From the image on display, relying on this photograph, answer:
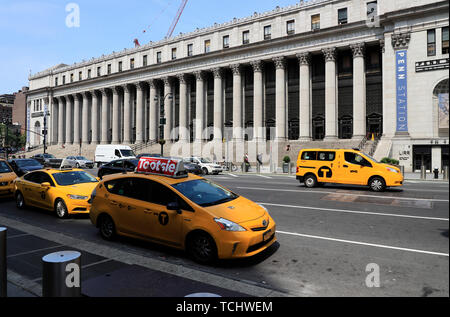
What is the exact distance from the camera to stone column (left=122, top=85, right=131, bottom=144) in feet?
190

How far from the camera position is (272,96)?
44.8 m

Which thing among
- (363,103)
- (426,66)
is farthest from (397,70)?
(363,103)

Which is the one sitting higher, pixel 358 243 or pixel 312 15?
pixel 312 15

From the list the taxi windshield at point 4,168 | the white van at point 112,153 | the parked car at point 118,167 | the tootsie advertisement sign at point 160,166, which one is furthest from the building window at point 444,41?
the taxi windshield at point 4,168

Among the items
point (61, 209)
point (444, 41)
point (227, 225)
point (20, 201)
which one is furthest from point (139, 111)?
point (227, 225)

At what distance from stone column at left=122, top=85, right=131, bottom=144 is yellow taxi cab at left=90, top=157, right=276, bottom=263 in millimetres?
53109

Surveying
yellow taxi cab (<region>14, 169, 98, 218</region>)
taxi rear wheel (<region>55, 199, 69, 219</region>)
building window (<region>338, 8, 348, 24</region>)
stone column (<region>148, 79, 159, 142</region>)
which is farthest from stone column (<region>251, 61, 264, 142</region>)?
taxi rear wheel (<region>55, 199, 69, 219</region>)

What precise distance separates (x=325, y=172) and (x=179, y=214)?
12.4 meters

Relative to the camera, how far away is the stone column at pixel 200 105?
160ft

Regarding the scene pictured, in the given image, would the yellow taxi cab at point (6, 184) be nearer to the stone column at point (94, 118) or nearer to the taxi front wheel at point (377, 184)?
the taxi front wheel at point (377, 184)
